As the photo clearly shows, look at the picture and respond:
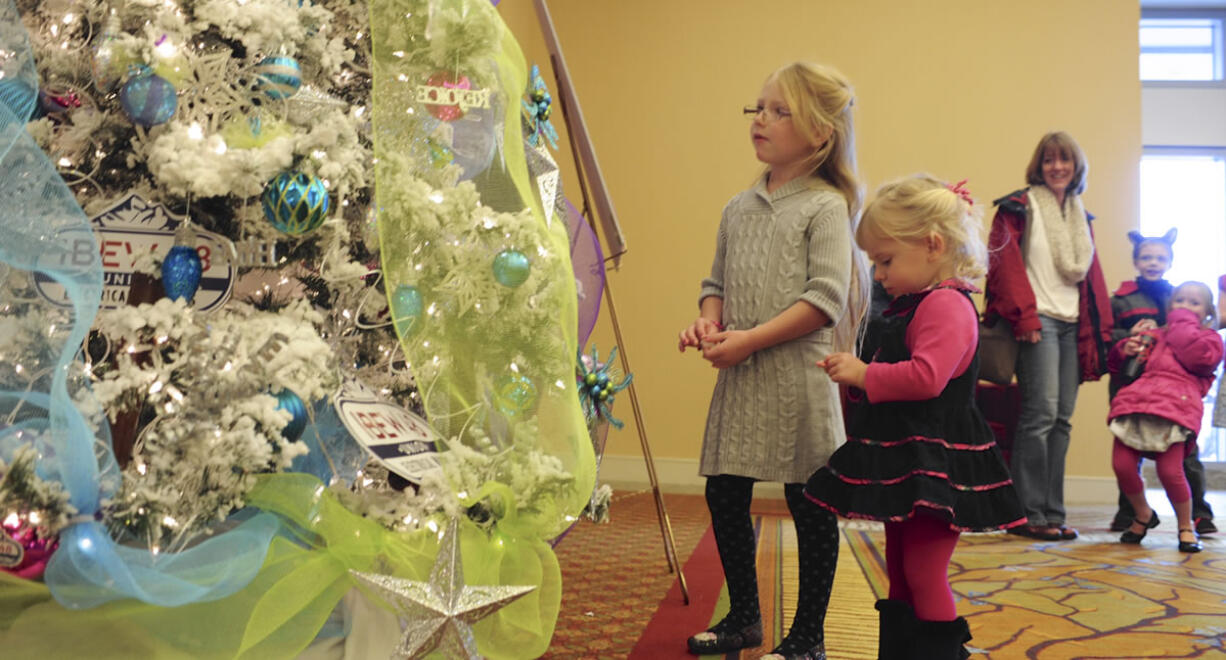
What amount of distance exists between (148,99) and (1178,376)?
11.2 ft

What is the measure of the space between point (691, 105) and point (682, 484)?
2135 mm

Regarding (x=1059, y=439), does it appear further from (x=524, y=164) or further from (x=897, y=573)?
(x=524, y=164)

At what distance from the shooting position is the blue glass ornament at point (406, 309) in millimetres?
1274

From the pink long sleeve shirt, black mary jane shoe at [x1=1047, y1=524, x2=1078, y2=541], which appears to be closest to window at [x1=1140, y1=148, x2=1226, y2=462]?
black mary jane shoe at [x1=1047, y1=524, x2=1078, y2=541]

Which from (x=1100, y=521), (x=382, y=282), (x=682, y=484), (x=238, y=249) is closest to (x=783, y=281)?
(x=382, y=282)

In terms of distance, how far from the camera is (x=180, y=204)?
4.33ft

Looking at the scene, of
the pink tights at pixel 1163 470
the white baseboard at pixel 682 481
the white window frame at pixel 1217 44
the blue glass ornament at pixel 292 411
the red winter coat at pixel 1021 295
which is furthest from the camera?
the white window frame at pixel 1217 44

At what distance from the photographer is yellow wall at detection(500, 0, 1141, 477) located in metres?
5.11

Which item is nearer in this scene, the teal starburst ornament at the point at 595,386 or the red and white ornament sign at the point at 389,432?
the red and white ornament sign at the point at 389,432

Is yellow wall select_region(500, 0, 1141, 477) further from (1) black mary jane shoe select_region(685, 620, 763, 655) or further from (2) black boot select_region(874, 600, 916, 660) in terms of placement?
(2) black boot select_region(874, 600, 916, 660)

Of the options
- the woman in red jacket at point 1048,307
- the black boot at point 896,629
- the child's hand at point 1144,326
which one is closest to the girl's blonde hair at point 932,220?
the black boot at point 896,629

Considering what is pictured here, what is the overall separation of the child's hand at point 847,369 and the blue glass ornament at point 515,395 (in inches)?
18.9

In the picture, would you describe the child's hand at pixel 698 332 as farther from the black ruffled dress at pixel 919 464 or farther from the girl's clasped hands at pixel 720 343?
the black ruffled dress at pixel 919 464

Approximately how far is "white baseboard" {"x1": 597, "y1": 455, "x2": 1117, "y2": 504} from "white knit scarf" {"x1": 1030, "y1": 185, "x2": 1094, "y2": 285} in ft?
6.01
